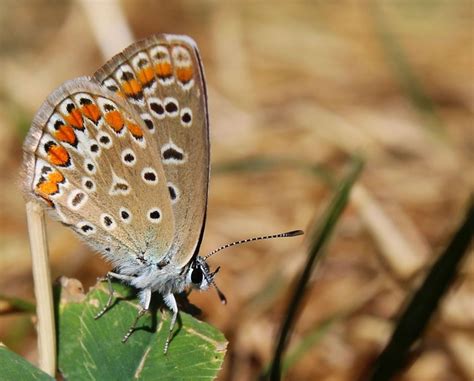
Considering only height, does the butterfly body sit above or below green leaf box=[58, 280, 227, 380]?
above

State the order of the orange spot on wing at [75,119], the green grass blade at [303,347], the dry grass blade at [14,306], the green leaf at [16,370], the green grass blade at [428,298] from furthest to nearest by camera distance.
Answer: the green grass blade at [303,347] < the orange spot on wing at [75,119] < the dry grass blade at [14,306] < the green grass blade at [428,298] < the green leaf at [16,370]

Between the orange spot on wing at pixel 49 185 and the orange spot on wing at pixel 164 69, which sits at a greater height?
the orange spot on wing at pixel 164 69

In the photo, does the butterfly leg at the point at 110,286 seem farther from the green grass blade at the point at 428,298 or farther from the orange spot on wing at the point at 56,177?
the green grass blade at the point at 428,298

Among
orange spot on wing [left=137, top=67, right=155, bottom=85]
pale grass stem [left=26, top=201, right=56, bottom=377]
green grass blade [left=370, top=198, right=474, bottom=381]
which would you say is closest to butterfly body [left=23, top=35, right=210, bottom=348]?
orange spot on wing [left=137, top=67, right=155, bottom=85]

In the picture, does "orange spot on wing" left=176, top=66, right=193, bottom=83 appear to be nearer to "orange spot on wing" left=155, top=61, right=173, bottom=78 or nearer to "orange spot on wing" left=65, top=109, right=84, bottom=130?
"orange spot on wing" left=155, top=61, right=173, bottom=78

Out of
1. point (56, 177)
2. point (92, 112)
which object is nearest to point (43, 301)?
point (56, 177)

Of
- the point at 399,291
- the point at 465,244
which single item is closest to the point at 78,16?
the point at 399,291

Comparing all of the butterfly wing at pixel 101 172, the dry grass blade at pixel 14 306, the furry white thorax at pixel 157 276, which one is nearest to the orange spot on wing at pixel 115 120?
the butterfly wing at pixel 101 172
